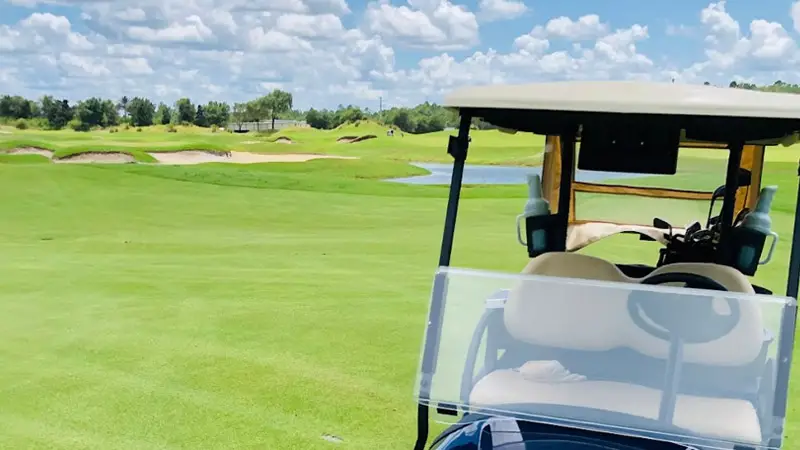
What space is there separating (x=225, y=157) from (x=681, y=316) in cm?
2405

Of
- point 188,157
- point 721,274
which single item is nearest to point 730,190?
point 721,274

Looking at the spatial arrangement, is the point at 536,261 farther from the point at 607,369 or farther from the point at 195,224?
the point at 195,224

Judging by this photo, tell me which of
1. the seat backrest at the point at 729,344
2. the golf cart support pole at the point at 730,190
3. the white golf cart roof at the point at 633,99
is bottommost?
the seat backrest at the point at 729,344

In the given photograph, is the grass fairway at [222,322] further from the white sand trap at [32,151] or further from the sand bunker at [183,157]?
the white sand trap at [32,151]

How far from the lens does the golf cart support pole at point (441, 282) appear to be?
218cm

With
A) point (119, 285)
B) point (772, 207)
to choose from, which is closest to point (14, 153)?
point (119, 285)

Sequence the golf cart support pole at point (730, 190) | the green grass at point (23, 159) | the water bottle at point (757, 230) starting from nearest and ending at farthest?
the water bottle at point (757, 230) < the golf cart support pole at point (730, 190) < the green grass at point (23, 159)

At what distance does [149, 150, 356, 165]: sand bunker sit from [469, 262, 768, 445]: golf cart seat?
833 inches

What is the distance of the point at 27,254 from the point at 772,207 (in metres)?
7.77

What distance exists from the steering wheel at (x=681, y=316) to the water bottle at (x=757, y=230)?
900 millimetres

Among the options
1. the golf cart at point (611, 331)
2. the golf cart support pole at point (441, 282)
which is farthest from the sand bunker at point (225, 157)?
the golf cart at point (611, 331)

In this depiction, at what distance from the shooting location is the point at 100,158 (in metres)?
21.0

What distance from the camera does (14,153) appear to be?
20.3m

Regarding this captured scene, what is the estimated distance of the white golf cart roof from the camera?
6.19 ft
